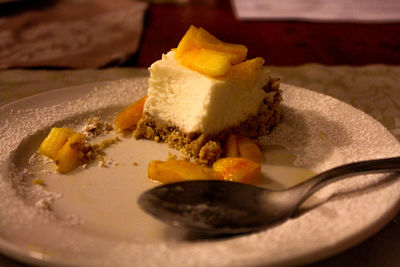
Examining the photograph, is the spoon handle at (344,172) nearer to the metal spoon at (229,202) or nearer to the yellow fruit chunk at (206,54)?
the metal spoon at (229,202)

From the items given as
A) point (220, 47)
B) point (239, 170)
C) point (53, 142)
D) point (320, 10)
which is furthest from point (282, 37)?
point (53, 142)

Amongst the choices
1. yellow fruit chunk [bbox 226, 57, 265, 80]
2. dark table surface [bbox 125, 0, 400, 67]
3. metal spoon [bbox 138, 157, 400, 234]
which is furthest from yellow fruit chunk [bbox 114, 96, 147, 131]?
dark table surface [bbox 125, 0, 400, 67]

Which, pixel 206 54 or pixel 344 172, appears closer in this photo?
pixel 344 172

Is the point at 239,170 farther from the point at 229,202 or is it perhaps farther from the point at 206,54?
the point at 206,54

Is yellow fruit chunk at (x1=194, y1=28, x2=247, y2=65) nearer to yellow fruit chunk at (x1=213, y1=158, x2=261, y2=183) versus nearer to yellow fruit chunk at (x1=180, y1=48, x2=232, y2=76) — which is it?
yellow fruit chunk at (x1=180, y1=48, x2=232, y2=76)

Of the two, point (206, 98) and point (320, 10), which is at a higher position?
point (320, 10)

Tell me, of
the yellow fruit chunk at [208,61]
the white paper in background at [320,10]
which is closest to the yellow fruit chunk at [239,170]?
the yellow fruit chunk at [208,61]

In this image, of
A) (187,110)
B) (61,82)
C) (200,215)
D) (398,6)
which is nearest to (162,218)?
(200,215)

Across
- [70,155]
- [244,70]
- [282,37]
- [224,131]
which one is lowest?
[70,155]
